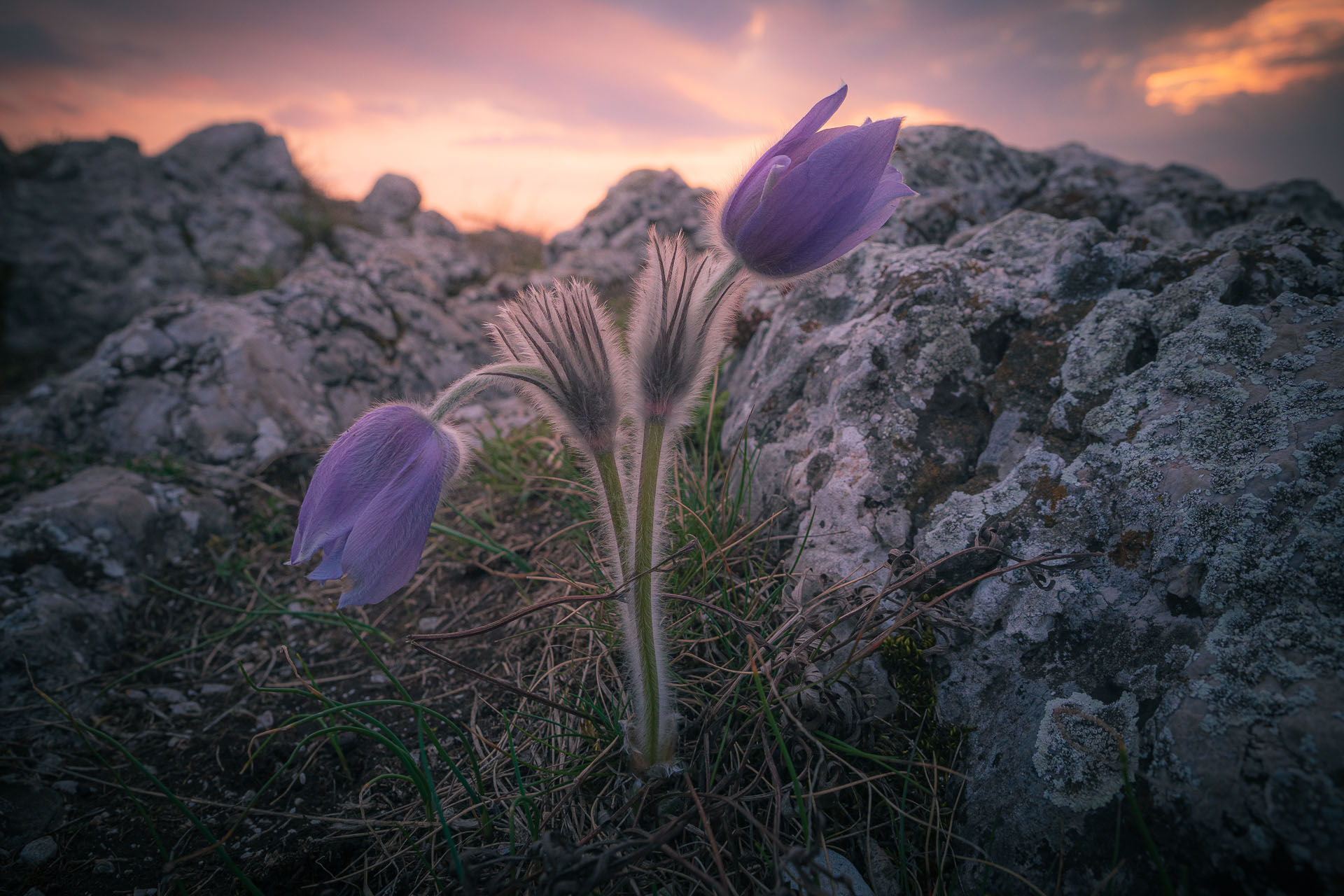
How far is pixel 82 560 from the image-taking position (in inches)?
91.4

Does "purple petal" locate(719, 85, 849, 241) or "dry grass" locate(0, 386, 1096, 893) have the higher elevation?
"purple petal" locate(719, 85, 849, 241)

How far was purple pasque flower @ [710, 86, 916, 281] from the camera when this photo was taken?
1.25 m

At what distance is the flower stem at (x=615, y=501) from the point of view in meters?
1.37

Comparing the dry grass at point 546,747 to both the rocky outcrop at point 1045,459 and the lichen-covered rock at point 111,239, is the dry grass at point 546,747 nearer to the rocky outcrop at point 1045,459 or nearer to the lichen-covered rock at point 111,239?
the rocky outcrop at point 1045,459

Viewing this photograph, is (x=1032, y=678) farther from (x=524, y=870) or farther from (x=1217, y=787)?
(x=524, y=870)

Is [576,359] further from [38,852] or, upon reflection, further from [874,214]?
[38,852]

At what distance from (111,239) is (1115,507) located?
823cm

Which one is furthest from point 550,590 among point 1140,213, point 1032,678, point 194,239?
point 194,239

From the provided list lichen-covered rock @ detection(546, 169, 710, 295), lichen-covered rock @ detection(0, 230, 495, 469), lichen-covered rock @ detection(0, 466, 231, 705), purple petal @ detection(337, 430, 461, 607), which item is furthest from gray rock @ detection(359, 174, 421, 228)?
purple petal @ detection(337, 430, 461, 607)

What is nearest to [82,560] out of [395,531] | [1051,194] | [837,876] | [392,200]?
[395,531]

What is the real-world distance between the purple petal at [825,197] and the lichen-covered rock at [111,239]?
19.1 ft

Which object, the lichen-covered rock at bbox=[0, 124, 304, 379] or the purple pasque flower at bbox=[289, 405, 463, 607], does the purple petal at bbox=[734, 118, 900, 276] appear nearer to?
the purple pasque flower at bbox=[289, 405, 463, 607]

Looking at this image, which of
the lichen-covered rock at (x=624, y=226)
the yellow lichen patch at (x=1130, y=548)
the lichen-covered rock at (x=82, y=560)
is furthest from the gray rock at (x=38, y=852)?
the lichen-covered rock at (x=624, y=226)

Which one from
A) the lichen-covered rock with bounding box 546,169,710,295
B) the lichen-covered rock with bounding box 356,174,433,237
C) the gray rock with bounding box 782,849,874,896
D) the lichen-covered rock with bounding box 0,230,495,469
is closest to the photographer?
the gray rock with bounding box 782,849,874,896
